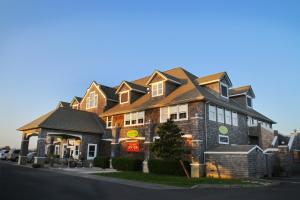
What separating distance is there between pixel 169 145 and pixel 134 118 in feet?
30.5

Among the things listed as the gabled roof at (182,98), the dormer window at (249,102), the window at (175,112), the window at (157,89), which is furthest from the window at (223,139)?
the dormer window at (249,102)

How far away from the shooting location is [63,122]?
1271 inches

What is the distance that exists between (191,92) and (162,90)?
4.23 m

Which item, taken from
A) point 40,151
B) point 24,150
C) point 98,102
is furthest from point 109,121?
point 24,150

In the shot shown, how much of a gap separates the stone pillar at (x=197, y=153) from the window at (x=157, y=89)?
22.8ft

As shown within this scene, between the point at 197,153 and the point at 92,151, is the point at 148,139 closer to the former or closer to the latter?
the point at 197,153

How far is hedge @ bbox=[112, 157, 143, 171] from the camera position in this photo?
91.8 ft

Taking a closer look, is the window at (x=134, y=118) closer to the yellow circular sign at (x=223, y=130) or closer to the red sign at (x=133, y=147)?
the red sign at (x=133, y=147)

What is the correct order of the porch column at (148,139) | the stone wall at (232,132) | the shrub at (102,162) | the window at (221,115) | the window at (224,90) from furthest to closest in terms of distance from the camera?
the shrub at (102,162) < the window at (224,90) < the porch column at (148,139) < the window at (221,115) < the stone wall at (232,132)

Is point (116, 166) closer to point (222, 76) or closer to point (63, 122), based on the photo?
point (63, 122)

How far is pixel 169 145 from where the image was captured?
77.4 ft

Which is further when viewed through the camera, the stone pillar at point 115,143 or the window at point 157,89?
the stone pillar at point 115,143

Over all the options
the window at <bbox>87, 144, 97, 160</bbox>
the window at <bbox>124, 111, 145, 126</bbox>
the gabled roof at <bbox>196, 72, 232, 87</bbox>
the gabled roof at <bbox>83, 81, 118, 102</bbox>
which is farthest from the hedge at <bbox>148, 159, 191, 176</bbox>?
the gabled roof at <bbox>83, 81, 118, 102</bbox>

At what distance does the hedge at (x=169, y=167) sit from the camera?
23.8 metres
